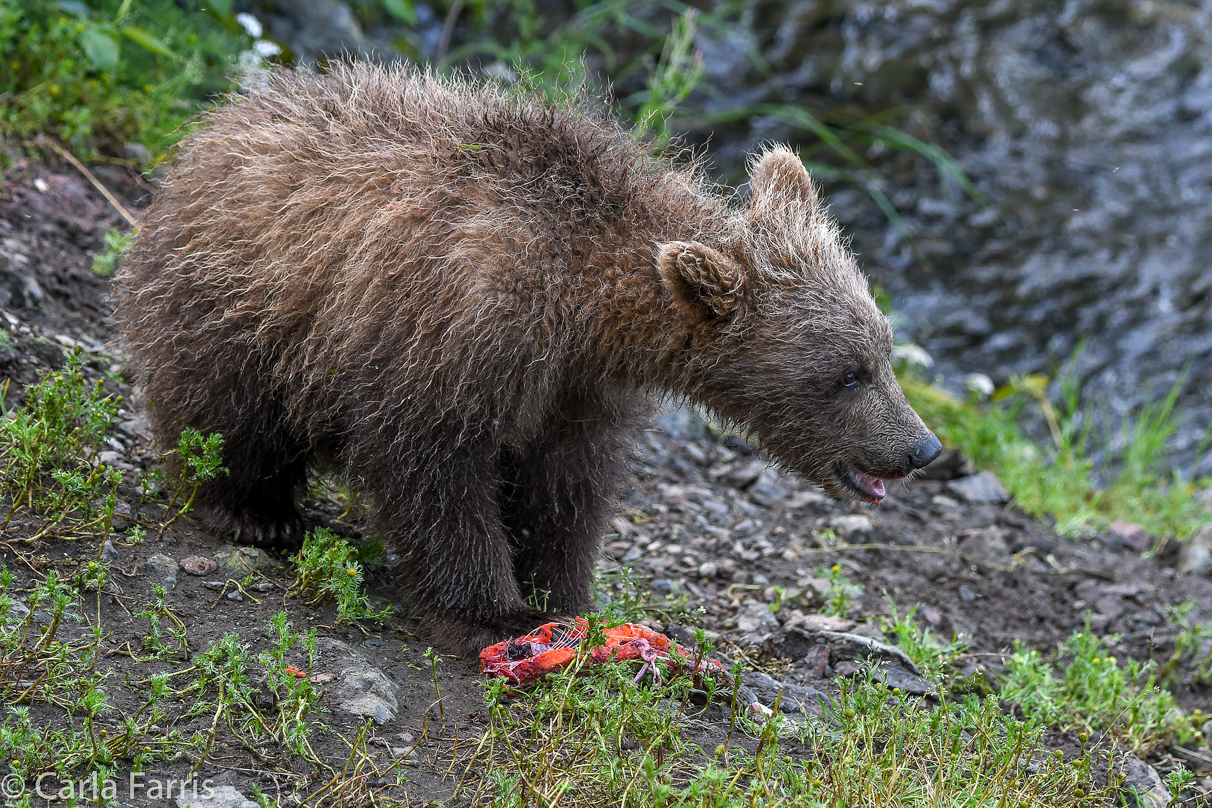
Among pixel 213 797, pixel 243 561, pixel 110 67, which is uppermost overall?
pixel 110 67

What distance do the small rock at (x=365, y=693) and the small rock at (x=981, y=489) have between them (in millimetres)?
4625

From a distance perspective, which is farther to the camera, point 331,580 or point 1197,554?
point 1197,554

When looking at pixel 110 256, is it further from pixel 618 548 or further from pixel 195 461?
pixel 618 548

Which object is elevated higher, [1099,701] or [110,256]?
[110,256]

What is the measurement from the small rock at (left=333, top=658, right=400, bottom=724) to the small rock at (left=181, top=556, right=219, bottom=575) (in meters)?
0.75

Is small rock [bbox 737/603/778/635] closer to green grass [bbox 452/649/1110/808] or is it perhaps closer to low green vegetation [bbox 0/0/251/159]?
green grass [bbox 452/649/1110/808]

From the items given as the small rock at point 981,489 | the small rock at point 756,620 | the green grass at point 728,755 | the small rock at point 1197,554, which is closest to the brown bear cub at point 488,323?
the green grass at point 728,755

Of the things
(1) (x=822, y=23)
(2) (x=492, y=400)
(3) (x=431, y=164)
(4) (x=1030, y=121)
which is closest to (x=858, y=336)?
(2) (x=492, y=400)

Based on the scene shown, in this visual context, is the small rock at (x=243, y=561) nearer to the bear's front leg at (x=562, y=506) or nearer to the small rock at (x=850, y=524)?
the bear's front leg at (x=562, y=506)

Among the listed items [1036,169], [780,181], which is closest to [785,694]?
[780,181]

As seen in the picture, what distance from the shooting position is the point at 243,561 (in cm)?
459

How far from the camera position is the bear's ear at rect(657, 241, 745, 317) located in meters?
4.12

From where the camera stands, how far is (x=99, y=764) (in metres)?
3.26

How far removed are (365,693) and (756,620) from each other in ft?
7.00
